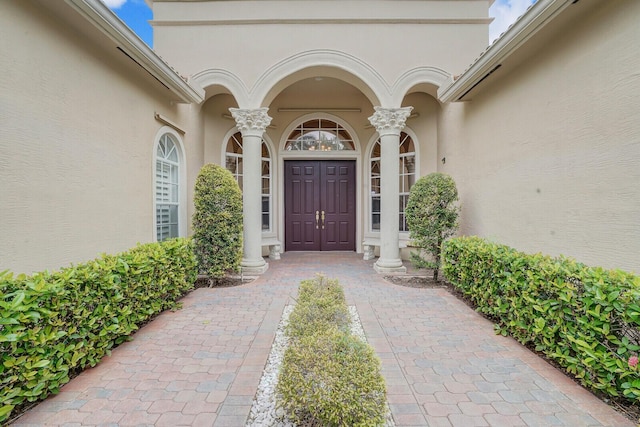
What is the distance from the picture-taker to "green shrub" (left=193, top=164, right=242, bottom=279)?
5.48m

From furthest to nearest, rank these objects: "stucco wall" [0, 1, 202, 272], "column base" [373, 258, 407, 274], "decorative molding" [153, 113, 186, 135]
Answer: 1. "column base" [373, 258, 407, 274]
2. "decorative molding" [153, 113, 186, 135]
3. "stucco wall" [0, 1, 202, 272]

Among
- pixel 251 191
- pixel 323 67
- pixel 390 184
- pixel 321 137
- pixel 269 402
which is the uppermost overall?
pixel 323 67

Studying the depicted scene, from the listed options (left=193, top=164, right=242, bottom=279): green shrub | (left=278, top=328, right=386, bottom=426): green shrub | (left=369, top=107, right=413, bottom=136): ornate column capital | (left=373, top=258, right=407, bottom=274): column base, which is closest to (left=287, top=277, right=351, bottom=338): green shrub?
(left=278, top=328, right=386, bottom=426): green shrub

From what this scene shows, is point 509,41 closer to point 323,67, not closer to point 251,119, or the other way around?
point 323,67

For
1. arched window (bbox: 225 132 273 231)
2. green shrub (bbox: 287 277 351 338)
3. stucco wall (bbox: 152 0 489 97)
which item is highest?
stucco wall (bbox: 152 0 489 97)

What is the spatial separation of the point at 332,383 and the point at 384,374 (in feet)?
3.49

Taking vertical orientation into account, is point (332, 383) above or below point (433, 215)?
below

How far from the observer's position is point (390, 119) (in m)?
6.48

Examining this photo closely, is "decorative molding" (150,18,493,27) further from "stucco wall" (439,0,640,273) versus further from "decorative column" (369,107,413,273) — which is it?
"stucco wall" (439,0,640,273)

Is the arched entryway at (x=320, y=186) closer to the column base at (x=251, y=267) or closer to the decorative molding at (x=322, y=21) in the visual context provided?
the column base at (x=251, y=267)

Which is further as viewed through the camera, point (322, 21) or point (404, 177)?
point (404, 177)

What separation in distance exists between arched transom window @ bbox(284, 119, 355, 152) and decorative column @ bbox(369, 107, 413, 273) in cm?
212

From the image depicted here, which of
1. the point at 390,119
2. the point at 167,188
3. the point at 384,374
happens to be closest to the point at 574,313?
the point at 384,374

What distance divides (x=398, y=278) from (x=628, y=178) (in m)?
3.87
